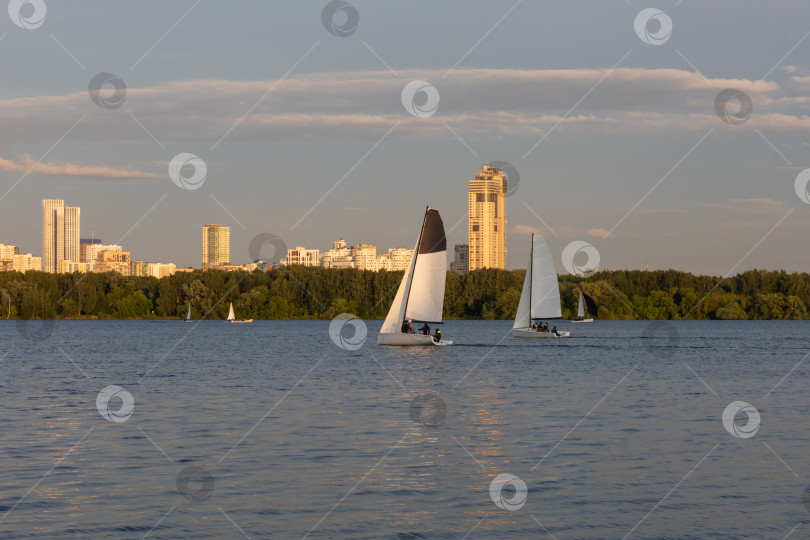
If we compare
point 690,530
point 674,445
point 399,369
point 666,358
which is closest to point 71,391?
point 399,369

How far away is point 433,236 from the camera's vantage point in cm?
7856

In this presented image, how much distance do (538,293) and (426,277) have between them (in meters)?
25.0

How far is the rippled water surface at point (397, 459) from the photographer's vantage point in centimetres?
1994

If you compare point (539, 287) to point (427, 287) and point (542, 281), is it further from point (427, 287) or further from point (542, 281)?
point (427, 287)

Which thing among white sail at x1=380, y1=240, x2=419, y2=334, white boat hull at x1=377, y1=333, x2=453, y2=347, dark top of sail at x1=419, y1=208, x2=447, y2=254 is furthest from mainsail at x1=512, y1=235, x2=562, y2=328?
white boat hull at x1=377, y1=333, x2=453, y2=347

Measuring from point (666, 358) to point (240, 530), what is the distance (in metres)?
66.0

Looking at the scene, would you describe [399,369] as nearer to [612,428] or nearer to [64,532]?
[612,428]

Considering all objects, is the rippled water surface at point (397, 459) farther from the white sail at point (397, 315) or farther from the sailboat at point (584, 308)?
the sailboat at point (584, 308)

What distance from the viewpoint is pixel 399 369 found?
61.7 m

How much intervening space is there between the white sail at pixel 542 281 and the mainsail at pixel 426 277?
2137cm

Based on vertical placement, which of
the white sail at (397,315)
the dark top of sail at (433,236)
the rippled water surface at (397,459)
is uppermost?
the dark top of sail at (433,236)

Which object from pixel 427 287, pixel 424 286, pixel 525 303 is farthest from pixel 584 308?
pixel 424 286

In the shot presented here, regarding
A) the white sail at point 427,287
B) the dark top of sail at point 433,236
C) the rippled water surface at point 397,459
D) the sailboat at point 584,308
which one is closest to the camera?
the rippled water surface at point 397,459

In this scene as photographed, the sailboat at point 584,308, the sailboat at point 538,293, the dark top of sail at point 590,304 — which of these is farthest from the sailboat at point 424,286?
the dark top of sail at point 590,304
